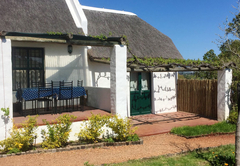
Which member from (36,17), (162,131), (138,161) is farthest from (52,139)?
(36,17)

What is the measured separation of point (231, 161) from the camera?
16.4 feet

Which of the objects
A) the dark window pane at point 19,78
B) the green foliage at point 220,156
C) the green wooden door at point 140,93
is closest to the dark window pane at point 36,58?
the dark window pane at point 19,78

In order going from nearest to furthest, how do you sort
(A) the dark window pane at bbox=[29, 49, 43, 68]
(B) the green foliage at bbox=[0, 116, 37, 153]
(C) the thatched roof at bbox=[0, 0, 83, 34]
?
(B) the green foliage at bbox=[0, 116, 37, 153], (C) the thatched roof at bbox=[0, 0, 83, 34], (A) the dark window pane at bbox=[29, 49, 43, 68]

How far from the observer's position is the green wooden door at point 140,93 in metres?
10.9

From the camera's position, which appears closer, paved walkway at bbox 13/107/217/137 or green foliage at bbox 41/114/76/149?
green foliage at bbox 41/114/76/149

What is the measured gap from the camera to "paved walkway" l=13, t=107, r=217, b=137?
300 inches

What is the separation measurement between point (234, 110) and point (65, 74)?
6972 mm

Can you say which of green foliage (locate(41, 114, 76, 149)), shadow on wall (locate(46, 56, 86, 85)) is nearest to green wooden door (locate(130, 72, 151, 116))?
shadow on wall (locate(46, 56, 86, 85))

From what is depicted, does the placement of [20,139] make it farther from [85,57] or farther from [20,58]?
[85,57]

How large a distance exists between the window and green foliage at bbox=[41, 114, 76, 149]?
393 cm

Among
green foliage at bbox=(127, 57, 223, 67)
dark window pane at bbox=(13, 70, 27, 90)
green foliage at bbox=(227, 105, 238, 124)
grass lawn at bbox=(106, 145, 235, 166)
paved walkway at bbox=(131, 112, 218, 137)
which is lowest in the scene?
grass lawn at bbox=(106, 145, 235, 166)

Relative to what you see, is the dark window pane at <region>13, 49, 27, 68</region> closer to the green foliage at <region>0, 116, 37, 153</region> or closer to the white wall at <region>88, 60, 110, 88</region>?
the white wall at <region>88, 60, 110, 88</region>

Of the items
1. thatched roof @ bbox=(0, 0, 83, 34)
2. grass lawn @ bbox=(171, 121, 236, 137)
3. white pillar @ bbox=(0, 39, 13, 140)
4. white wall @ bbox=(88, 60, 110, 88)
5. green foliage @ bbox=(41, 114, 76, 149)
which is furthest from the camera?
white wall @ bbox=(88, 60, 110, 88)

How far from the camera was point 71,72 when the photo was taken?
399 inches
